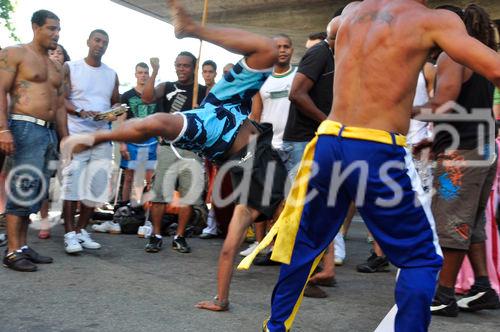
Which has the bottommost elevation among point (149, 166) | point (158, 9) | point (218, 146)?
point (149, 166)

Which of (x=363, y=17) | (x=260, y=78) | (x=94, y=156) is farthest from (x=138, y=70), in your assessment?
(x=363, y=17)

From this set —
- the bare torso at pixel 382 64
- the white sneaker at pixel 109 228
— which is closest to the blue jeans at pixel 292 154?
the bare torso at pixel 382 64

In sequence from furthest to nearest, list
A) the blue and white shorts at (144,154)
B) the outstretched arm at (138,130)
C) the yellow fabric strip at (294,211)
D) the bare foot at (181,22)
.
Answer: the blue and white shorts at (144,154) < the outstretched arm at (138,130) < the bare foot at (181,22) < the yellow fabric strip at (294,211)

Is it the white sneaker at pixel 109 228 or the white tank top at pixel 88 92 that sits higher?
the white tank top at pixel 88 92

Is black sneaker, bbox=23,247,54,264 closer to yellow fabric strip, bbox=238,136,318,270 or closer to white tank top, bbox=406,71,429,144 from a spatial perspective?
yellow fabric strip, bbox=238,136,318,270

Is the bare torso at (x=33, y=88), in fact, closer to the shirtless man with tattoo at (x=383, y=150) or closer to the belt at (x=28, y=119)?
the belt at (x=28, y=119)

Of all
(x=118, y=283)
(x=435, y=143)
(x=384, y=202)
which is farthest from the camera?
(x=118, y=283)

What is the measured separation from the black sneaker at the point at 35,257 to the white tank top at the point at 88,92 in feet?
5.53

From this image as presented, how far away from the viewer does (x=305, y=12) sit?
19328 millimetres

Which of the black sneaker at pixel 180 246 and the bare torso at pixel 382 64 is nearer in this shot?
the bare torso at pixel 382 64

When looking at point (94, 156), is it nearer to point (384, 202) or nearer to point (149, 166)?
point (149, 166)

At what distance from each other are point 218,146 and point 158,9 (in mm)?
17199

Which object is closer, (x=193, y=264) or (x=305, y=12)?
(x=193, y=264)

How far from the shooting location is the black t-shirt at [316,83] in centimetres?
513
